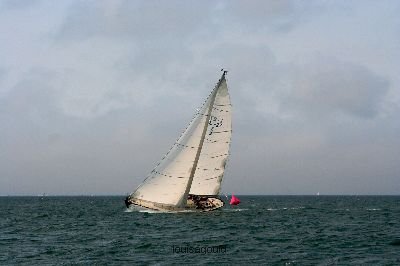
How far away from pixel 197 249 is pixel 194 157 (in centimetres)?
2491

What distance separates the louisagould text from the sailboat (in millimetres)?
23414

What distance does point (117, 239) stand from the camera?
1646 inches

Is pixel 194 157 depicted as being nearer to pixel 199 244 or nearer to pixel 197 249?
pixel 199 244

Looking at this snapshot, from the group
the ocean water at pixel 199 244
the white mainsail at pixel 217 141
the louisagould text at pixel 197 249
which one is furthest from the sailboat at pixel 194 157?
the louisagould text at pixel 197 249

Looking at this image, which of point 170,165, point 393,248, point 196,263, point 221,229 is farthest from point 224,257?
point 170,165

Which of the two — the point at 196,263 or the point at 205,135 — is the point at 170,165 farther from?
the point at 196,263

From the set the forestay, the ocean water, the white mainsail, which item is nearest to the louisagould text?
the ocean water

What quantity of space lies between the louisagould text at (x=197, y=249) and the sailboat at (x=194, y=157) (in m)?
23.4

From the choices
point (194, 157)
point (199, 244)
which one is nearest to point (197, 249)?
point (199, 244)

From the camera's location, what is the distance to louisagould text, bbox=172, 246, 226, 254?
34.9 meters

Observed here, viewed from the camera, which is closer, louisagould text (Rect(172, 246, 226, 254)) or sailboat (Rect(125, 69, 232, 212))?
louisagould text (Rect(172, 246, 226, 254))

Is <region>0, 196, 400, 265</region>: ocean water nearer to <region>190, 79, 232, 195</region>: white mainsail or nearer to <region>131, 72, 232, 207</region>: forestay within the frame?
<region>131, 72, 232, 207</region>: forestay

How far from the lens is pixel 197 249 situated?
120 feet

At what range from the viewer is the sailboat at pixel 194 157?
199ft
